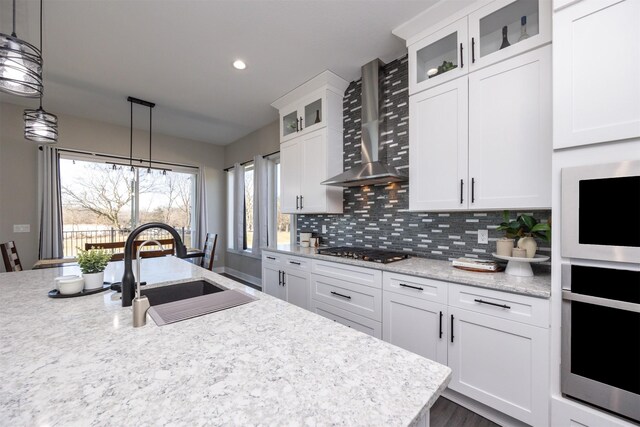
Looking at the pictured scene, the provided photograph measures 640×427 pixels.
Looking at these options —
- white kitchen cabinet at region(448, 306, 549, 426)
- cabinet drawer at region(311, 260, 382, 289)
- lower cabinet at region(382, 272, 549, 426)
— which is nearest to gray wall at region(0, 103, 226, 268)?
cabinet drawer at region(311, 260, 382, 289)

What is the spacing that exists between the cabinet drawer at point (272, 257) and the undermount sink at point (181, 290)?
139 centimetres

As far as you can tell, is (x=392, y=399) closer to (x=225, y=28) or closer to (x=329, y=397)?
(x=329, y=397)

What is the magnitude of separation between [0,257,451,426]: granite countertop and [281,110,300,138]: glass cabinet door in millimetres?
2745

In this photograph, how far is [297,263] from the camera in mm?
2830

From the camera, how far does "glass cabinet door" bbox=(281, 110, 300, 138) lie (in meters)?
3.38

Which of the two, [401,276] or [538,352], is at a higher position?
[401,276]

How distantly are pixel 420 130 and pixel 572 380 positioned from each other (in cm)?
180

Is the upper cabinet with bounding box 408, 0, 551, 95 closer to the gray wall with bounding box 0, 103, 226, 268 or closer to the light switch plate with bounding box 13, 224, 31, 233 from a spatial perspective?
the gray wall with bounding box 0, 103, 226, 268

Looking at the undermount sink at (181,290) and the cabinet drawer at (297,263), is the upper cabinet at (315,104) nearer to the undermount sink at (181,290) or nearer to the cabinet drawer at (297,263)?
the cabinet drawer at (297,263)

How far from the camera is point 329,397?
0.60m

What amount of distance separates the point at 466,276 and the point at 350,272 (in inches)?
35.5

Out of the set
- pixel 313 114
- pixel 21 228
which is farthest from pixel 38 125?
pixel 21 228

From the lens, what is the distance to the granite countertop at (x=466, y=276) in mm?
1446

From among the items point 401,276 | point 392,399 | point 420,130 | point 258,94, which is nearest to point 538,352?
point 401,276
